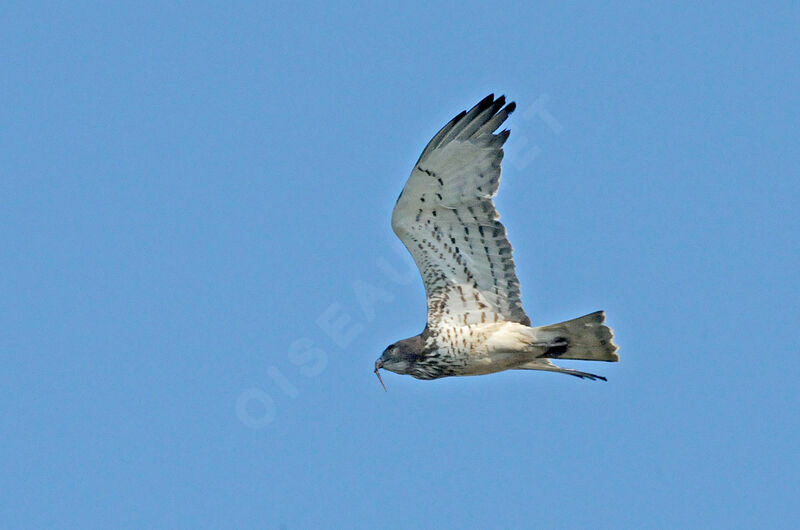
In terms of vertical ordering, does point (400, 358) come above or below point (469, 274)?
below

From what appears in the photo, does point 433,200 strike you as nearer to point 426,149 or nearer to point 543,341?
point 426,149

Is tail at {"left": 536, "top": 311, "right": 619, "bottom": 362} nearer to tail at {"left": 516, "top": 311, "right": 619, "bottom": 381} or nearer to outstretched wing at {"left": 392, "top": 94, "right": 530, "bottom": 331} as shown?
tail at {"left": 516, "top": 311, "right": 619, "bottom": 381}

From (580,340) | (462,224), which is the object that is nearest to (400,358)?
(462,224)

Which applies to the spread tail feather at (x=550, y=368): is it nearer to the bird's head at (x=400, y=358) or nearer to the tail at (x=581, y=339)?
the tail at (x=581, y=339)

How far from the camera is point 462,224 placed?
43.5 ft

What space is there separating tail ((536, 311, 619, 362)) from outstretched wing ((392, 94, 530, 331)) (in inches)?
14.1

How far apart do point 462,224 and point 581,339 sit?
1545mm

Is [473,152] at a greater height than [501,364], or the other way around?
[473,152]

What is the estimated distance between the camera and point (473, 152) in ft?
42.4

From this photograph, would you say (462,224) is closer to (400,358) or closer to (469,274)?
(469,274)

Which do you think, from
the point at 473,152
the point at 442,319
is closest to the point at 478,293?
the point at 442,319

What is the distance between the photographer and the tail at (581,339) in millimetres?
13016

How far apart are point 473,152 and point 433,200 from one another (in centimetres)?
63

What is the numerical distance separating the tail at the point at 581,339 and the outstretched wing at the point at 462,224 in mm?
357
